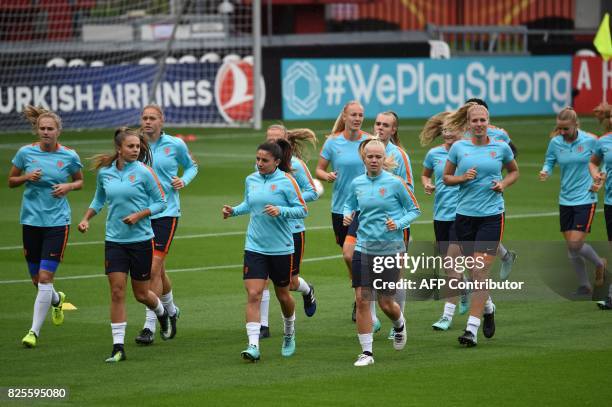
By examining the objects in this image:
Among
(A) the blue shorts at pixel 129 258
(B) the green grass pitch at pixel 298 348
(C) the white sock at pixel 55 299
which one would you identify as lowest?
(B) the green grass pitch at pixel 298 348

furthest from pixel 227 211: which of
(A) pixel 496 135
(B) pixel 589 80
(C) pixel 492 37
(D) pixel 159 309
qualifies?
(C) pixel 492 37

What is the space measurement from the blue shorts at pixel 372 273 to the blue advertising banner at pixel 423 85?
26.8 metres

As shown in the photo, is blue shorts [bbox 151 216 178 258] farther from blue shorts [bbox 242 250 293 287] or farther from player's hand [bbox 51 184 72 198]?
blue shorts [bbox 242 250 293 287]

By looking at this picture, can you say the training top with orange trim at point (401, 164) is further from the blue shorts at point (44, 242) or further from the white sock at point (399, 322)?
the blue shorts at point (44, 242)

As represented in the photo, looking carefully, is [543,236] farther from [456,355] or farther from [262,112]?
[262,112]

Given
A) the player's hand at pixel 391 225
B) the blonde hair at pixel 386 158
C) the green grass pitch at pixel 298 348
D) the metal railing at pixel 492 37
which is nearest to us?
the green grass pitch at pixel 298 348

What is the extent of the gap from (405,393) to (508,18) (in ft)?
131

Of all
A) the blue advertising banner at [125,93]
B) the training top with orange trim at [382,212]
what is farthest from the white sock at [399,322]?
the blue advertising banner at [125,93]

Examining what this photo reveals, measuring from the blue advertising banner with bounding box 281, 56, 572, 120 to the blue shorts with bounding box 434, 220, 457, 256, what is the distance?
24.3 metres

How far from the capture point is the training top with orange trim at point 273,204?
1187 cm

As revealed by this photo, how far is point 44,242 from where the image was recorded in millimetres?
13086

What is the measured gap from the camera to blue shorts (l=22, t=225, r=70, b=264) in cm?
1305

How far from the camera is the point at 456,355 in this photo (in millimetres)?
11938

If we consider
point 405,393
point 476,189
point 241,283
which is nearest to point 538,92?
point 241,283
